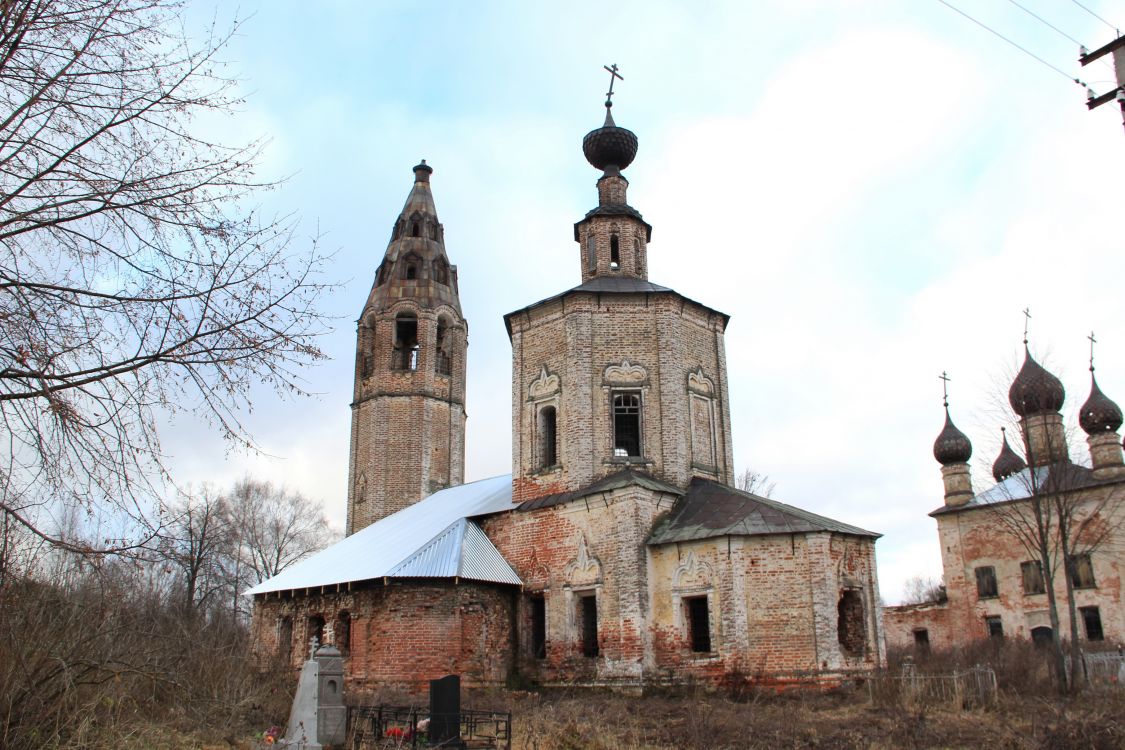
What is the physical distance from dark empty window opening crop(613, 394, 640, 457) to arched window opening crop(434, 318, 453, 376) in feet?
31.8

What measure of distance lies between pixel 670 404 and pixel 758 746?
8.65 metres

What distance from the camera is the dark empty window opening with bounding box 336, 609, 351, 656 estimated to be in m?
16.9

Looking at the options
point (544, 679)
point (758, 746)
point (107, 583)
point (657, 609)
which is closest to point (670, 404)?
point (657, 609)

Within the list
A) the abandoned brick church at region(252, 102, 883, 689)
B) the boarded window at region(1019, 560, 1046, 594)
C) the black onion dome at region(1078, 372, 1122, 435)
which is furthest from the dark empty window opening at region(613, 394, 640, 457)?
the black onion dome at region(1078, 372, 1122, 435)

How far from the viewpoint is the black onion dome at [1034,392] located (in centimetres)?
1853

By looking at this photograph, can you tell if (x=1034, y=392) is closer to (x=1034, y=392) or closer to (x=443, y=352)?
(x=1034, y=392)

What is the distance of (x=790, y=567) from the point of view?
1395 cm

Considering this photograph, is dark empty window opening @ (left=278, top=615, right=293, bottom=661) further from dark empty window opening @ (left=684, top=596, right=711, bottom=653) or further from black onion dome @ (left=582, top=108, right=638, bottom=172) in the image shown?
black onion dome @ (left=582, top=108, right=638, bottom=172)

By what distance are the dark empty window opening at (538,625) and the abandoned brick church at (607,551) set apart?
28mm

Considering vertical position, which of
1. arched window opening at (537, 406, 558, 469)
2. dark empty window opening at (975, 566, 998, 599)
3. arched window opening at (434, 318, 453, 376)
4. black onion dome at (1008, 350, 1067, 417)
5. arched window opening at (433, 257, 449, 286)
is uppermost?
arched window opening at (433, 257, 449, 286)

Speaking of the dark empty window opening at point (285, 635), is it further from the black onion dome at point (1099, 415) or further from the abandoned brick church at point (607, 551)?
the black onion dome at point (1099, 415)

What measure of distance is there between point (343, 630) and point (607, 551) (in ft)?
18.8

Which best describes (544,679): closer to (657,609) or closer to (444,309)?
(657,609)

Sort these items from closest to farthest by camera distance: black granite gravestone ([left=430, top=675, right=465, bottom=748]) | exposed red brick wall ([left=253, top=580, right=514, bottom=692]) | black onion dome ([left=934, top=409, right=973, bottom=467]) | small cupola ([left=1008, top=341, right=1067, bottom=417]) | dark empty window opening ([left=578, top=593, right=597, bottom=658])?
black granite gravestone ([left=430, top=675, right=465, bottom=748]), exposed red brick wall ([left=253, top=580, right=514, bottom=692]), dark empty window opening ([left=578, top=593, right=597, bottom=658]), small cupola ([left=1008, top=341, right=1067, bottom=417]), black onion dome ([left=934, top=409, right=973, bottom=467])
